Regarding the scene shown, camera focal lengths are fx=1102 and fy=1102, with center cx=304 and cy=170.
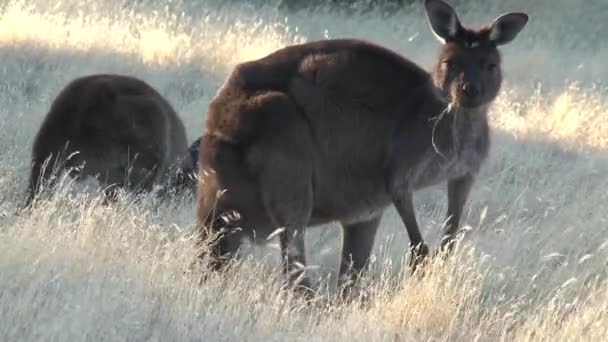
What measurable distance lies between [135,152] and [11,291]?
124 inches

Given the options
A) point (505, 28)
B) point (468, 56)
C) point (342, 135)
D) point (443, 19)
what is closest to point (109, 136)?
point (342, 135)

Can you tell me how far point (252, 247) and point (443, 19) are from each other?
1.71 metres

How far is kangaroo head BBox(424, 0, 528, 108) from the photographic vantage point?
230 inches

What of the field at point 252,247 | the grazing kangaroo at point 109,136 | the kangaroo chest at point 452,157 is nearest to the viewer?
the field at point 252,247

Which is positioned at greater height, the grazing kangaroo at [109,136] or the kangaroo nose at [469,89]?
the kangaroo nose at [469,89]

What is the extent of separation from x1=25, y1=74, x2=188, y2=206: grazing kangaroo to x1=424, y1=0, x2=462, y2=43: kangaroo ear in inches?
93.8

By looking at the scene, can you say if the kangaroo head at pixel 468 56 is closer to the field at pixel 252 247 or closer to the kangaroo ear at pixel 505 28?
the kangaroo ear at pixel 505 28

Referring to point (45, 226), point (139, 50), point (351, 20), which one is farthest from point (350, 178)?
point (351, 20)

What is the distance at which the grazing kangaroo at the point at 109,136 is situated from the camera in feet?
23.9

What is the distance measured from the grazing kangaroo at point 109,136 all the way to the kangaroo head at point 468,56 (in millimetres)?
2403

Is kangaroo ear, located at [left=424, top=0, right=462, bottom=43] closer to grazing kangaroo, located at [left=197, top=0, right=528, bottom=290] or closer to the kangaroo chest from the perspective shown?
grazing kangaroo, located at [left=197, top=0, right=528, bottom=290]

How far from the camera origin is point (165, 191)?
7.65 meters

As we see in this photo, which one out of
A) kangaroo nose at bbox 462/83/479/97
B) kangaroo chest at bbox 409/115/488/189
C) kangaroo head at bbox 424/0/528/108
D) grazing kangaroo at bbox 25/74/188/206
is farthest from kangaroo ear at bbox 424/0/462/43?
grazing kangaroo at bbox 25/74/188/206

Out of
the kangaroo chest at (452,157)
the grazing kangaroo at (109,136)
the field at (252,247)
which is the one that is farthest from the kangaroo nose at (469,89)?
the grazing kangaroo at (109,136)
